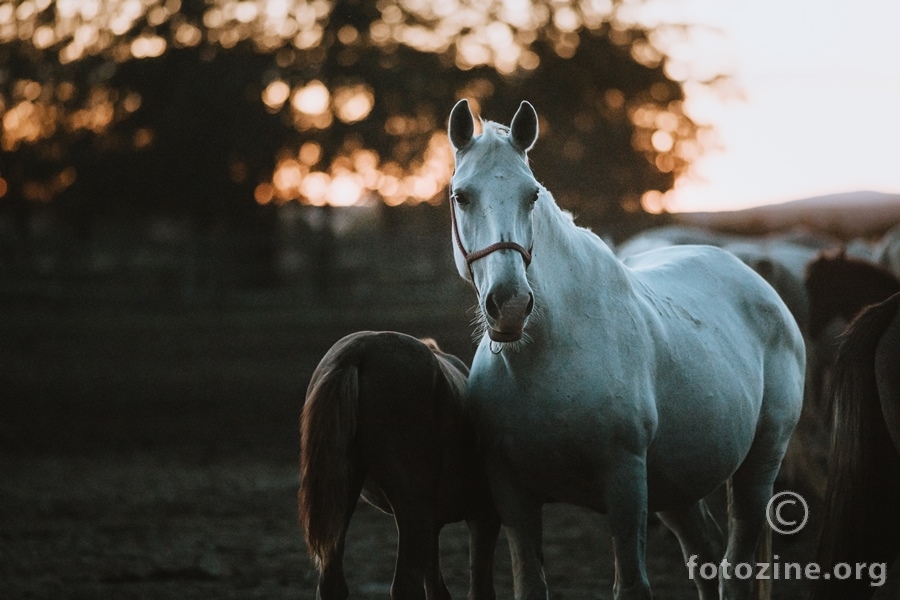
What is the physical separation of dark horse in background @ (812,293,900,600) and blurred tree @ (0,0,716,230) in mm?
16406

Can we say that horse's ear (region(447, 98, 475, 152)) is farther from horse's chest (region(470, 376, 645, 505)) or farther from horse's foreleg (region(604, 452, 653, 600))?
horse's foreleg (region(604, 452, 653, 600))

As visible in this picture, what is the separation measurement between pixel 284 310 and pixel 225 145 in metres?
3.69

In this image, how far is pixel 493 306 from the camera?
289 cm

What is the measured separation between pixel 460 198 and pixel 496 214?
0.18 meters

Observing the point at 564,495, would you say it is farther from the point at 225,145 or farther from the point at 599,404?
the point at 225,145

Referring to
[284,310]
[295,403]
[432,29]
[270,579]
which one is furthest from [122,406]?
[432,29]

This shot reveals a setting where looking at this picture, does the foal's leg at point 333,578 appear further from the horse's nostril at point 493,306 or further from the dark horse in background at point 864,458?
the dark horse in background at point 864,458

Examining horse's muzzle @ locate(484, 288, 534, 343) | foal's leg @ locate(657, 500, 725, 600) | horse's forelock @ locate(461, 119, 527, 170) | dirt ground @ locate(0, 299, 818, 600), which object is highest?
horse's forelock @ locate(461, 119, 527, 170)

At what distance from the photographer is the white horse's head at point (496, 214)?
2.89 meters

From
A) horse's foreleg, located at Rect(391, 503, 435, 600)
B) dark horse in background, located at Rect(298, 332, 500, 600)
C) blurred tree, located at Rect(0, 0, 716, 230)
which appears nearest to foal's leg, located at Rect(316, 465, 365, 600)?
dark horse in background, located at Rect(298, 332, 500, 600)

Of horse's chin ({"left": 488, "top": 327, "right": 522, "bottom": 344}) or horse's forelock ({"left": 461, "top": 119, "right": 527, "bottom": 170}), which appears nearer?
horse's chin ({"left": 488, "top": 327, "right": 522, "bottom": 344})

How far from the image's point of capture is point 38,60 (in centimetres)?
1903

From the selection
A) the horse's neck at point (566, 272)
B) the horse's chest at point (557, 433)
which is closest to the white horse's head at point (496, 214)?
the horse's neck at point (566, 272)

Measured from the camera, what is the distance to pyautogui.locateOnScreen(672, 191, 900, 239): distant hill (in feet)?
76.2
